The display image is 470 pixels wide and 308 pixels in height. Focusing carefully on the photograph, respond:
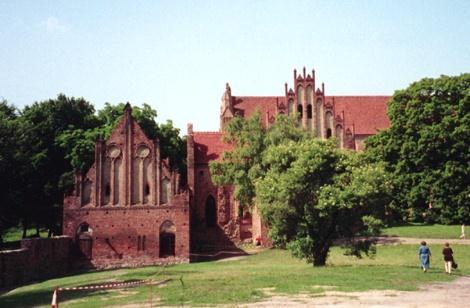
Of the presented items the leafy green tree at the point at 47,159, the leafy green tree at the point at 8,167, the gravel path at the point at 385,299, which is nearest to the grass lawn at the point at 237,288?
the gravel path at the point at 385,299

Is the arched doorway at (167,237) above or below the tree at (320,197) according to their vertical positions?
below

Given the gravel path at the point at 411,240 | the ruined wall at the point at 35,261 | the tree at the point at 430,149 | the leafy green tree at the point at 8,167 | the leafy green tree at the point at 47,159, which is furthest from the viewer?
the leafy green tree at the point at 47,159

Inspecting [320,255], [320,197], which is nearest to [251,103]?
[320,255]

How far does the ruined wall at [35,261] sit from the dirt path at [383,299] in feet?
65.2

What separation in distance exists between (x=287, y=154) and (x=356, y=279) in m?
9.96

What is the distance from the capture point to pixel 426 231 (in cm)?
4091

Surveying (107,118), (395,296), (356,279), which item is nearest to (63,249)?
(107,118)

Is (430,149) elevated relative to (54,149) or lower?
lower

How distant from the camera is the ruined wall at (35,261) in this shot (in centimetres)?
3129

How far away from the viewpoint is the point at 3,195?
36.9 m

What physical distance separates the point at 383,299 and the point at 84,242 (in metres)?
29.0

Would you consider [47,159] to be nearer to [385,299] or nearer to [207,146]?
[207,146]

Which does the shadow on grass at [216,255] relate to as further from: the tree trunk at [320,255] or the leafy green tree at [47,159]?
the tree trunk at [320,255]

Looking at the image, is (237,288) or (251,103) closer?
(237,288)
